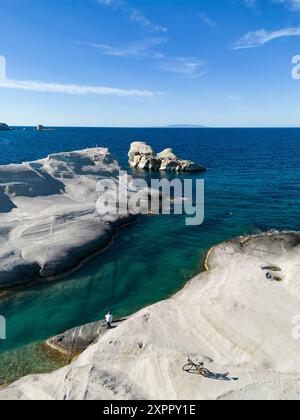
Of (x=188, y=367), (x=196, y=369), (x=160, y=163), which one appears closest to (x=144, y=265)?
(x=188, y=367)

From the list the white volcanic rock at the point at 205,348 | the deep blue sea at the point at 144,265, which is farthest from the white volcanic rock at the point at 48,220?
the white volcanic rock at the point at 205,348

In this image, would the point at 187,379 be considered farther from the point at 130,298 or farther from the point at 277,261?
the point at 277,261

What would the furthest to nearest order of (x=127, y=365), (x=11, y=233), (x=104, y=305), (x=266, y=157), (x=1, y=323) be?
(x=266, y=157)
(x=11, y=233)
(x=104, y=305)
(x=1, y=323)
(x=127, y=365)

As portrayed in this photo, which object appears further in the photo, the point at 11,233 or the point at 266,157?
the point at 266,157

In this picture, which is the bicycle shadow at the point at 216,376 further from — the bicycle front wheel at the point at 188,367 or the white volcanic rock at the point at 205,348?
the bicycle front wheel at the point at 188,367

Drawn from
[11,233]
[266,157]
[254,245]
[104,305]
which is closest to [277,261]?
[254,245]

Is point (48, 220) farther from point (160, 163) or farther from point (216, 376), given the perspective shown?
point (160, 163)
